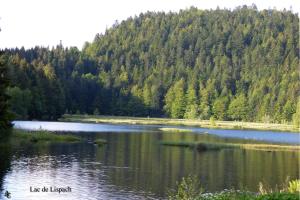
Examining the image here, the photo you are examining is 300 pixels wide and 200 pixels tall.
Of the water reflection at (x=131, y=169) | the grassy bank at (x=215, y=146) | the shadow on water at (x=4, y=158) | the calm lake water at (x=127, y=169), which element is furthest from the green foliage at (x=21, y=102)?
the shadow on water at (x=4, y=158)

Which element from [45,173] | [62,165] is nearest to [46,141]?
[62,165]

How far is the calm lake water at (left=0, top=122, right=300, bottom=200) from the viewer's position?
36.7m

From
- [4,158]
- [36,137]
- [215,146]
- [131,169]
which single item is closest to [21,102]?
[36,137]

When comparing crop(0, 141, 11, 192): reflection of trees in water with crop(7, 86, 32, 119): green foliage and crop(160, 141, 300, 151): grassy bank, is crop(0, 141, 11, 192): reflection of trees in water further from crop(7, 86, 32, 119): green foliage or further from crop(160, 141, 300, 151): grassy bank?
crop(7, 86, 32, 119): green foliage

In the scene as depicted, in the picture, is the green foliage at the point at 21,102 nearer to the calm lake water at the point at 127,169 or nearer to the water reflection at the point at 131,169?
the calm lake water at the point at 127,169

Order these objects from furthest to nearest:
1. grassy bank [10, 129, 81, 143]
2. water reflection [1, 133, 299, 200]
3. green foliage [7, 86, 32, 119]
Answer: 1. green foliage [7, 86, 32, 119]
2. grassy bank [10, 129, 81, 143]
3. water reflection [1, 133, 299, 200]

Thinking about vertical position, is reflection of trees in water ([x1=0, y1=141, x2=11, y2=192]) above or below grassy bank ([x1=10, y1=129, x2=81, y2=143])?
below

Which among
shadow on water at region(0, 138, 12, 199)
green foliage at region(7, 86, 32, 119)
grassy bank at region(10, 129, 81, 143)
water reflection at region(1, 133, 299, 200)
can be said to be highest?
green foliage at region(7, 86, 32, 119)

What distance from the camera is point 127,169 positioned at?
155 feet

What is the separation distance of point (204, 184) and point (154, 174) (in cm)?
569

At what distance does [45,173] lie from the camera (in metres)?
42.3

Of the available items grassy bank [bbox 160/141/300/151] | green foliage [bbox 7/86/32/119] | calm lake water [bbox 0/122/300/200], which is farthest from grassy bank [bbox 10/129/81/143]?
green foliage [bbox 7/86/32/119]

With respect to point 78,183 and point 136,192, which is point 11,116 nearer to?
point 78,183

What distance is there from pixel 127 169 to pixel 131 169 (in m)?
0.42
